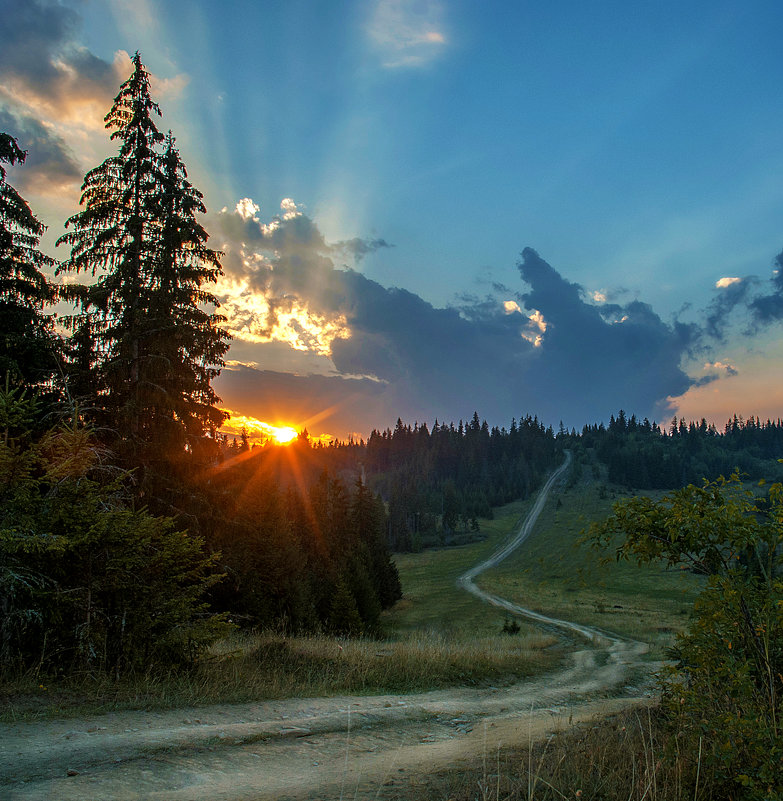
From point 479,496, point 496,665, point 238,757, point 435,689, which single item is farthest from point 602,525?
point 479,496

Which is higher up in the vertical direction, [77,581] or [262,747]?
[77,581]

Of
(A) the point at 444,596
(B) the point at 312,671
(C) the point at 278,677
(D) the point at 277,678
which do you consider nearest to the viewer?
(D) the point at 277,678

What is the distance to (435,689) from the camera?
38.8ft

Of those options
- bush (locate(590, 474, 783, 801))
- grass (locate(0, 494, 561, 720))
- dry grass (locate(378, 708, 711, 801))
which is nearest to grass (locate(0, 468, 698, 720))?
grass (locate(0, 494, 561, 720))

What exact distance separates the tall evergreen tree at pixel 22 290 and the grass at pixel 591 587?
1512 cm

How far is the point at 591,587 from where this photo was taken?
1001 centimetres

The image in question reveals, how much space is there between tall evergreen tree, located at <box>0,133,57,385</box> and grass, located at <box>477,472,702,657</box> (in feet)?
49.6

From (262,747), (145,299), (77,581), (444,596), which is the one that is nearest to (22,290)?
(145,299)

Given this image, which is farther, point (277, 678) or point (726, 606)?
point (277, 678)

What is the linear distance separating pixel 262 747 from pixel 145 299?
47.4ft

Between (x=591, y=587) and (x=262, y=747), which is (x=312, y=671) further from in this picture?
(x=591, y=587)

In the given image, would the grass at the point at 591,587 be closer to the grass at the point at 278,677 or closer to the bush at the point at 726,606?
the bush at the point at 726,606

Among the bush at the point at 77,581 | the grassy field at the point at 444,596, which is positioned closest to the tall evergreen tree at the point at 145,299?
the bush at the point at 77,581

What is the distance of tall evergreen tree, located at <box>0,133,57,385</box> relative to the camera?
1578 centimetres
